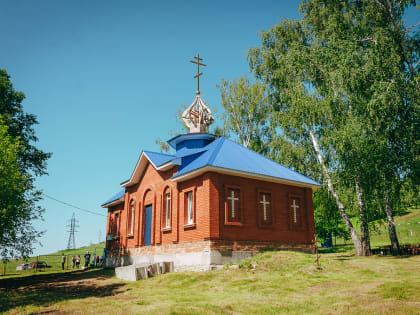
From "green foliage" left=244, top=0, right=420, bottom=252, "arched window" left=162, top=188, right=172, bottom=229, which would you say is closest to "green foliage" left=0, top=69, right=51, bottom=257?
"arched window" left=162, top=188, right=172, bottom=229

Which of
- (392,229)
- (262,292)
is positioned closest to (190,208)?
(262,292)

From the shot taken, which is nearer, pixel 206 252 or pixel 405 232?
pixel 206 252

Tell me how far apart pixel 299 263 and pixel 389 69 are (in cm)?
1110

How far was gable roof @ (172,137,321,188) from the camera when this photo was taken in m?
15.9

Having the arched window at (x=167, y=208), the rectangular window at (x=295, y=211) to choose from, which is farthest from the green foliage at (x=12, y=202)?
the rectangular window at (x=295, y=211)

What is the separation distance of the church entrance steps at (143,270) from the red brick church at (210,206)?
552 mm

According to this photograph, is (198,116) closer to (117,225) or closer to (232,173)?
(232,173)

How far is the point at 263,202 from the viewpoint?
17562mm

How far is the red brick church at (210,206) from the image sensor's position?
613 inches

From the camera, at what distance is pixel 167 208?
1866 cm

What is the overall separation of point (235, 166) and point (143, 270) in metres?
6.56

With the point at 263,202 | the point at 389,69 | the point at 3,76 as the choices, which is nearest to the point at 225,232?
the point at 263,202

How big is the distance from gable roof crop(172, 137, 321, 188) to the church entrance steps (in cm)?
434

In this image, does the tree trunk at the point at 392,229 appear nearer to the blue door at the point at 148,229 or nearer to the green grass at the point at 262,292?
the green grass at the point at 262,292
